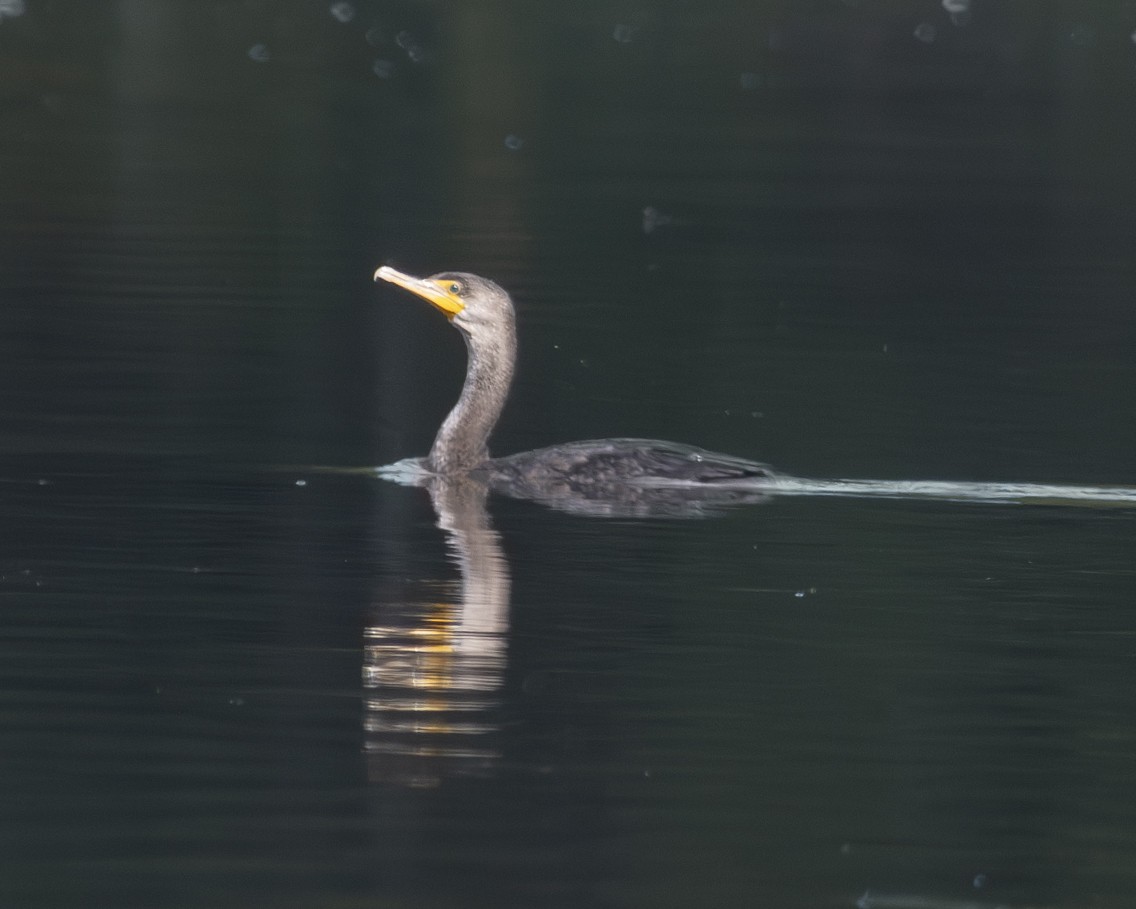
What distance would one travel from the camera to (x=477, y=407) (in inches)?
491

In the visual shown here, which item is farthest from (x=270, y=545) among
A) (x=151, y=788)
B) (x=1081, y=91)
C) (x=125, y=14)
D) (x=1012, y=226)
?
(x=125, y=14)

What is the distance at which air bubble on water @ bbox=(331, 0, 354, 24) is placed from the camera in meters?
52.1

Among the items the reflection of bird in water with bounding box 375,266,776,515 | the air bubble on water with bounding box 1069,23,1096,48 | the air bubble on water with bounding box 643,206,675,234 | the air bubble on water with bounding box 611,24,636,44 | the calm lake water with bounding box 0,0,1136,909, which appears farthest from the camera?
the air bubble on water with bounding box 611,24,636,44

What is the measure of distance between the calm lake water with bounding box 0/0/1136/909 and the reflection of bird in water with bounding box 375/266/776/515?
31cm

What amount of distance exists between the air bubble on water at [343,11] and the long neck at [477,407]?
1578 inches

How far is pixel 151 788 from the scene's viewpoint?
718 centimetres

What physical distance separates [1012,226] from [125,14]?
2720cm

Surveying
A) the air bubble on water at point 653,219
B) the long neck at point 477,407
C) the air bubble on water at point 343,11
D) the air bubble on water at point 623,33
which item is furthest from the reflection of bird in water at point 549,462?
the air bubble on water at point 343,11

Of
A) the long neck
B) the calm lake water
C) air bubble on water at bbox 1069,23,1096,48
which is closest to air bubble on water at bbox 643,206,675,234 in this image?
the calm lake water

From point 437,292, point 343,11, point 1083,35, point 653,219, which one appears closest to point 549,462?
point 437,292

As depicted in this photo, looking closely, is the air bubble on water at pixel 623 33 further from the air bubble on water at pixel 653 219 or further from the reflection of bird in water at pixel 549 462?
the reflection of bird in water at pixel 549 462

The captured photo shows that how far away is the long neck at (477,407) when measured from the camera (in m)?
12.4

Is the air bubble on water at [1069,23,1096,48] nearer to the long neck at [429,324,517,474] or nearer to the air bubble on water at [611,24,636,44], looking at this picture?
the air bubble on water at [611,24,636,44]

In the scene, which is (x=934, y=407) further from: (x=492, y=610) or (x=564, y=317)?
(x=492, y=610)
